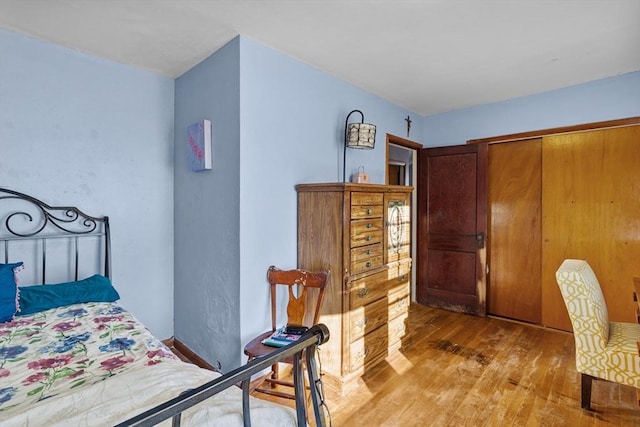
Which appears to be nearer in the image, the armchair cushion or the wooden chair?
the armchair cushion

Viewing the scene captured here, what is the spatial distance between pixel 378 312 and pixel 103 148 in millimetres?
2414

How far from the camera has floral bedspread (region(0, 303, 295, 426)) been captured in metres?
0.91

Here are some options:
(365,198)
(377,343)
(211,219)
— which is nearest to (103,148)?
(211,219)

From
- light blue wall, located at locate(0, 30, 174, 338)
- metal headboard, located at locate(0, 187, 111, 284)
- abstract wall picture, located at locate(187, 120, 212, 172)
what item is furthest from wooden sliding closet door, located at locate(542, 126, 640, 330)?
metal headboard, located at locate(0, 187, 111, 284)

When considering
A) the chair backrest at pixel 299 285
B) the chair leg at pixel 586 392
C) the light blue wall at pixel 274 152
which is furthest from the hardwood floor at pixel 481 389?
the light blue wall at pixel 274 152

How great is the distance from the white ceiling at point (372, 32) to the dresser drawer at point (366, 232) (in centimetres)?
126

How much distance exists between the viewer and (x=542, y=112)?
3193 millimetres

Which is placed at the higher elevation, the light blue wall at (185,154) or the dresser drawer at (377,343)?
the light blue wall at (185,154)

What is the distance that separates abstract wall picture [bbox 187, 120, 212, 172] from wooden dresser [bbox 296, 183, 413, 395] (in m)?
0.72

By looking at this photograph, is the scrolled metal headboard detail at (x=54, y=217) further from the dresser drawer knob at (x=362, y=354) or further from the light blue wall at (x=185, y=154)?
the dresser drawer knob at (x=362, y=354)

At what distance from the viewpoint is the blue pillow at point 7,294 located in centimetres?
167

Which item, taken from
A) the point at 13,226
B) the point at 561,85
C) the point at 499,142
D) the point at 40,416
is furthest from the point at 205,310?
the point at 561,85

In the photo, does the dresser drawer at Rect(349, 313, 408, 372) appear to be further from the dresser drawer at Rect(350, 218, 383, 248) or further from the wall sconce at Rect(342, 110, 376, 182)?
the wall sconce at Rect(342, 110, 376, 182)

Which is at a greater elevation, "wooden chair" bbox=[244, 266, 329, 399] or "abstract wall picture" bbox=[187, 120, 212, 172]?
"abstract wall picture" bbox=[187, 120, 212, 172]
